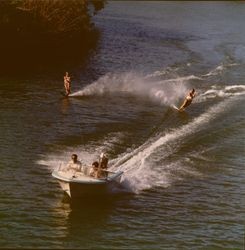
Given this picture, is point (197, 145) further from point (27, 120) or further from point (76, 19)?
point (76, 19)

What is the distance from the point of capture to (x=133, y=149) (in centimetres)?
4062

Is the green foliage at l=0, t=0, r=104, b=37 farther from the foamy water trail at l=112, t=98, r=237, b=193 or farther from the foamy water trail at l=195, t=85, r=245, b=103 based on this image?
the foamy water trail at l=112, t=98, r=237, b=193

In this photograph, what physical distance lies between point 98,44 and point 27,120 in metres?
40.5

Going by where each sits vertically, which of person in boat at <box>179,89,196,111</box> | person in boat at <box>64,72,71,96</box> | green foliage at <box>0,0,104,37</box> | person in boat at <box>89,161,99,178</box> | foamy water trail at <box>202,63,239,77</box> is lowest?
person in boat at <box>89,161,99,178</box>

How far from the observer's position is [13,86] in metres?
56.0

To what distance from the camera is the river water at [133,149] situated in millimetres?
29234

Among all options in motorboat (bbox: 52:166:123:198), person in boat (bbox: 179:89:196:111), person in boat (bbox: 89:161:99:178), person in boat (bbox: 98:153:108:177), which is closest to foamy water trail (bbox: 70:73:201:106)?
person in boat (bbox: 179:89:196:111)

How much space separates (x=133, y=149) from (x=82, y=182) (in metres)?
10.1

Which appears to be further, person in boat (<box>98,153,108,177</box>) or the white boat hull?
person in boat (<box>98,153,108,177</box>)

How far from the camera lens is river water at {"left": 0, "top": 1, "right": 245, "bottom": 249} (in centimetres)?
2923

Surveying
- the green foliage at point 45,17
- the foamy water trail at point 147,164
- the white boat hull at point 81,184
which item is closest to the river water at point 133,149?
the foamy water trail at point 147,164

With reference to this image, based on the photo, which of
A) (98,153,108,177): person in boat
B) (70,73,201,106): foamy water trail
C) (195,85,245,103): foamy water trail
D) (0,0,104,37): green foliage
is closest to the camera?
(98,153,108,177): person in boat

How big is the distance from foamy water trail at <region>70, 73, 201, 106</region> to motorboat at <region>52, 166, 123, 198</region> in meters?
23.7

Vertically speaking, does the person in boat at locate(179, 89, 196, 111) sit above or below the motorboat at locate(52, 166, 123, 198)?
above
